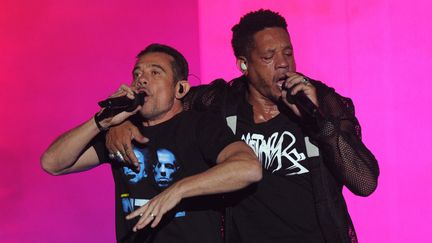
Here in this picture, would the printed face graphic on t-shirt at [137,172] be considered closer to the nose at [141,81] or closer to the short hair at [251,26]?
the nose at [141,81]

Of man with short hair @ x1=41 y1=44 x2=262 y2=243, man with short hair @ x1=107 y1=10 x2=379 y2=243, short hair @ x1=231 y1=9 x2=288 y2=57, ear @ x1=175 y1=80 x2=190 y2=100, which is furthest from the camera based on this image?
short hair @ x1=231 y1=9 x2=288 y2=57

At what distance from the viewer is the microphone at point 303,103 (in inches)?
→ 78.7

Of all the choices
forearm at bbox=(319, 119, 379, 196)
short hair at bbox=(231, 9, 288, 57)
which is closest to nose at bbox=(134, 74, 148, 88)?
short hair at bbox=(231, 9, 288, 57)

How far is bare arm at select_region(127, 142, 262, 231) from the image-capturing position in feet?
5.71

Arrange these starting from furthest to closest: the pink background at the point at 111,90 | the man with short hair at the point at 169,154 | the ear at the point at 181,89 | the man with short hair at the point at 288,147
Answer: the pink background at the point at 111,90
the ear at the point at 181,89
the man with short hair at the point at 288,147
the man with short hair at the point at 169,154

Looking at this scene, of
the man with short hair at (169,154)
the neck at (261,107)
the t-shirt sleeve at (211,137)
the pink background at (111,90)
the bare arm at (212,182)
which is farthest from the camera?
the pink background at (111,90)

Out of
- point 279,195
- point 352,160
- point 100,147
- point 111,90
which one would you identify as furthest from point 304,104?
point 111,90

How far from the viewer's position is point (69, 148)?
2193 mm

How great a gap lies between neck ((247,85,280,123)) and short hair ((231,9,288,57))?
0.60ft

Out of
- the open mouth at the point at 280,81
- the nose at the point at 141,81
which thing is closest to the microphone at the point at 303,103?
the open mouth at the point at 280,81

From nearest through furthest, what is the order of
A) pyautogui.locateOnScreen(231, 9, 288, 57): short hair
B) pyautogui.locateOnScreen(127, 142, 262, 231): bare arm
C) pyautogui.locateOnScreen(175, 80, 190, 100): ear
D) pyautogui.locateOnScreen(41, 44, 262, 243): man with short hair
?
pyautogui.locateOnScreen(127, 142, 262, 231): bare arm → pyautogui.locateOnScreen(41, 44, 262, 243): man with short hair → pyautogui.locateOnScreen(175, 80, 190, 100): ear → pyautogui.locateOnScreen(231, 9, 288, 57): short hair

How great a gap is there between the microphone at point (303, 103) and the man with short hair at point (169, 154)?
0.78 ft

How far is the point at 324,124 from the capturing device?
6.81ft

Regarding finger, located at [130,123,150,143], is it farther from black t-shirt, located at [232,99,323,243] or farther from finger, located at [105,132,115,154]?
black t-shirt, located at [232,99,323,243]
